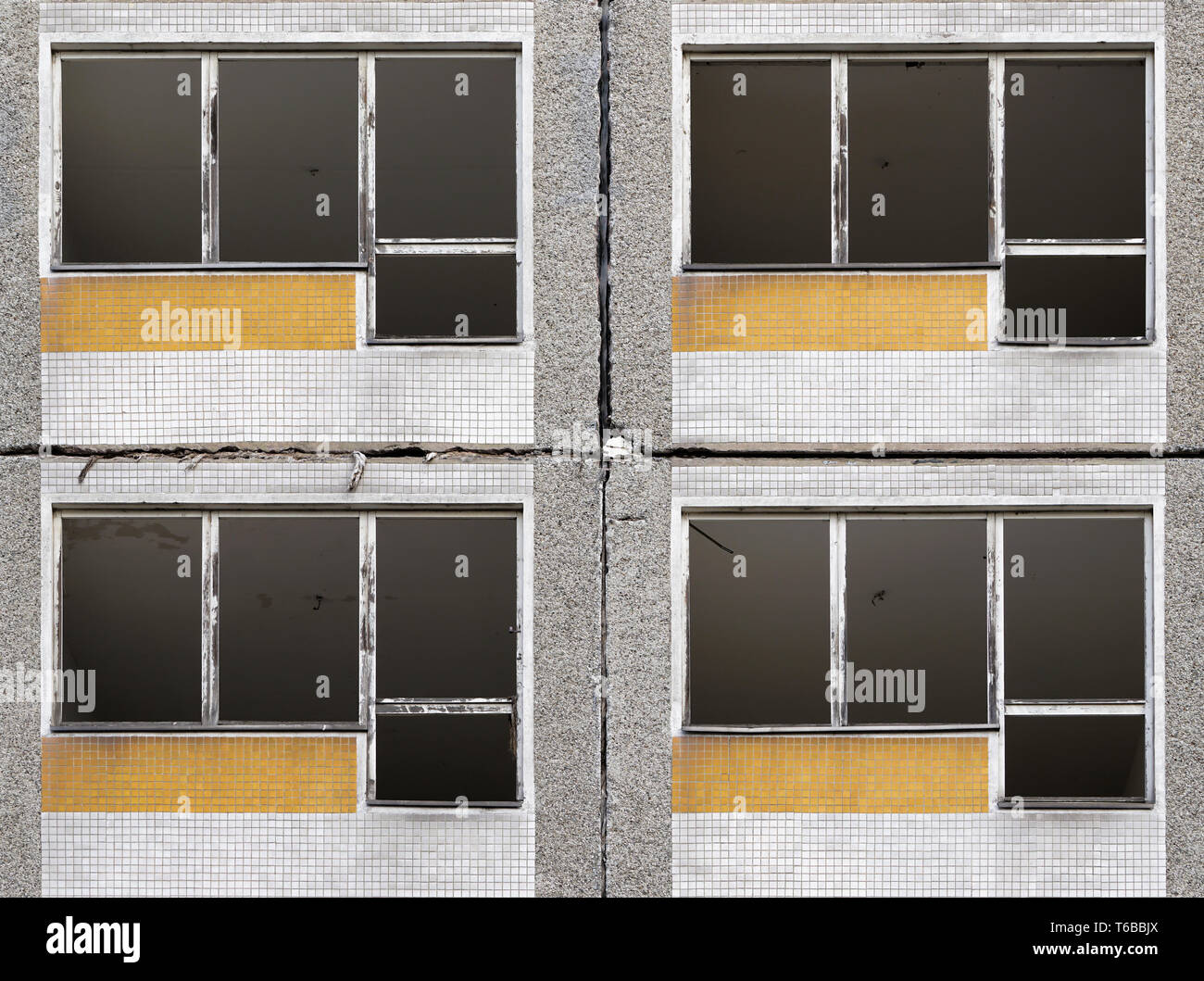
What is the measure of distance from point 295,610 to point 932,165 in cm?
475

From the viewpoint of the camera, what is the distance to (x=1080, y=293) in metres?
5.26

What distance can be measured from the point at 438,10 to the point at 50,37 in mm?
2372

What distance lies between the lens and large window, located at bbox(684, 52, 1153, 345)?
5.28 m

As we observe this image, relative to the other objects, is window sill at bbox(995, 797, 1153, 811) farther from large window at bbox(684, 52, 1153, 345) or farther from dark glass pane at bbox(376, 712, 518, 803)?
dark glass pane at bbox(376, 712, 518, 803)

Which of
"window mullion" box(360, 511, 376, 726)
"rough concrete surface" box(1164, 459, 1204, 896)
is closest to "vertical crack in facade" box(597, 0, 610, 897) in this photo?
"window mullion" box(360, 511, 376, 726)

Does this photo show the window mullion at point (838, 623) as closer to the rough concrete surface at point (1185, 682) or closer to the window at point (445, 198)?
the rough concrete surface at point (1185, 682)

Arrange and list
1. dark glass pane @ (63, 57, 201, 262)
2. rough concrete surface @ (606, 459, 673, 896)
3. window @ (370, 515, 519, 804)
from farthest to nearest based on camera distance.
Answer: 1. dark glass pane @ (63, 57, 201, 262)
2. window @ (370, 515, 519, 804)
3. rough concrete surface @ (606, 459, 673, 896)

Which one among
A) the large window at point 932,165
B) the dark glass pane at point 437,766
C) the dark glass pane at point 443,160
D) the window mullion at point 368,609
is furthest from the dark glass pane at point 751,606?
the dark glass pane at point 443,160

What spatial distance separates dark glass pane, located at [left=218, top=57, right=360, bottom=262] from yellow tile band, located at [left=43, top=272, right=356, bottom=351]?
0.23m

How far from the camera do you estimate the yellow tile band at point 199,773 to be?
5133 millimetres

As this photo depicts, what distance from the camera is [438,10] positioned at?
5.19m

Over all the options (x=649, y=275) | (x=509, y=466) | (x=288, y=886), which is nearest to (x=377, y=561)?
(x=509, y=466)

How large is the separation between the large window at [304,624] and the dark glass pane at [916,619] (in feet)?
6.89

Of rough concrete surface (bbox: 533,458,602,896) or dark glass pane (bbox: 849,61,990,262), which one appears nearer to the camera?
rough concrete surface (bbox: 533,458,602,896)
